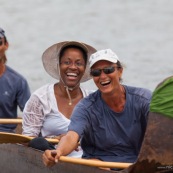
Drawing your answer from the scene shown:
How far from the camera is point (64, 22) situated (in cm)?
1470

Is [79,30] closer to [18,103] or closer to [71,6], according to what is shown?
[71,6]

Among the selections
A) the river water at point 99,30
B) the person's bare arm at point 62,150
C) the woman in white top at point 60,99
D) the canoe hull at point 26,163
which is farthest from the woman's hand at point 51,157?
the river water at point 99,30

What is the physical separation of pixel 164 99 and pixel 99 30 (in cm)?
912

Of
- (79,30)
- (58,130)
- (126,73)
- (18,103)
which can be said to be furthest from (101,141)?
(79,30)

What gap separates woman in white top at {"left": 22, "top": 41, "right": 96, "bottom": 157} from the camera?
20.9 ft

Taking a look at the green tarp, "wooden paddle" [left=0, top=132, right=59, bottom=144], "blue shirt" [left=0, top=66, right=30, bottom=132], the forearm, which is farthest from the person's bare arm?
"blue shirt" [left=0, top=66, right=30, bottom=132]

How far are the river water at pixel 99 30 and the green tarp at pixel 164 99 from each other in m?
6.98

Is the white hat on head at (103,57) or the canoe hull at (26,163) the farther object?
the canoe hull at (26,163)

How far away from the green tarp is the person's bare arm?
58 cm

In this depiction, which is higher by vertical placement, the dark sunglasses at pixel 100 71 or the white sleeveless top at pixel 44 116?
the dark sunglasses at pixel 100 71

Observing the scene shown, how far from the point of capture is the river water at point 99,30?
12.9 meters

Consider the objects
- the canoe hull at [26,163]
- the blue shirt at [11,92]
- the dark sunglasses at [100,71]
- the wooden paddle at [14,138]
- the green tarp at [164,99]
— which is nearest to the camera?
the green tarp at [164,99]

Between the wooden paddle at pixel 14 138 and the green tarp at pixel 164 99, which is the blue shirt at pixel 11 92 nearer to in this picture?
the wooden paddle at pixel 14 138

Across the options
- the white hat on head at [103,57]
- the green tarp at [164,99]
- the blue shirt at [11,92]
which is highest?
the white hat on head at [103,57]
